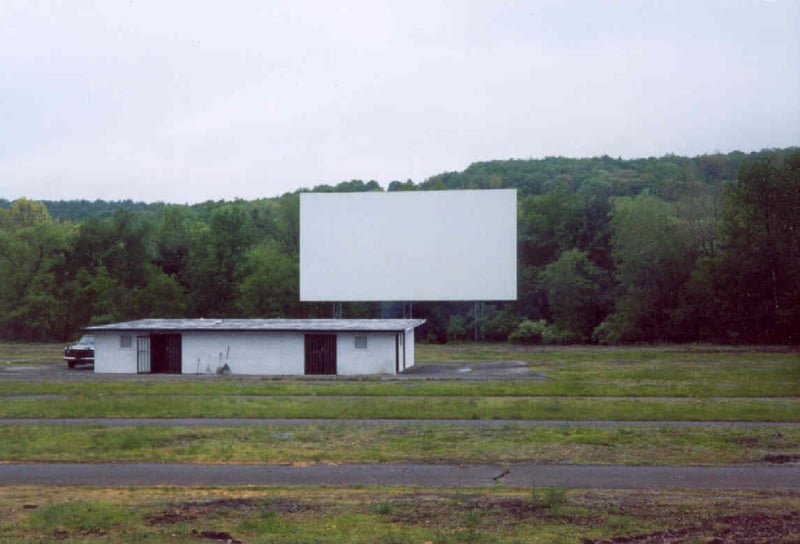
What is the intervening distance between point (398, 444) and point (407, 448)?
563 mm

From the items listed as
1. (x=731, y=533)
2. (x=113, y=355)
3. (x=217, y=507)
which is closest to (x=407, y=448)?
(x=217, y=507)

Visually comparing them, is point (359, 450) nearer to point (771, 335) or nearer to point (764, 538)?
point (764, 538)

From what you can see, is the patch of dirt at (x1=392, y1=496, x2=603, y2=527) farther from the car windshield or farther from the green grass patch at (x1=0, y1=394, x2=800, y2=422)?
the car windshield

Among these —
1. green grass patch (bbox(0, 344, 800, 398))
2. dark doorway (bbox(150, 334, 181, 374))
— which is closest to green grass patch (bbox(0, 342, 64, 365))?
dark doorway (bbox(150, 334, 181, 374))

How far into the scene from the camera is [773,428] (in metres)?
21.0

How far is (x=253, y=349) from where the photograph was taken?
40.7 m

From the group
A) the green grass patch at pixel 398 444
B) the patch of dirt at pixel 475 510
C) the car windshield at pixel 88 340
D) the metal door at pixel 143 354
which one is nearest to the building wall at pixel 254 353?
the metal door at pixel 143 354

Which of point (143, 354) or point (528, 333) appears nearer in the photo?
point (143, 354)

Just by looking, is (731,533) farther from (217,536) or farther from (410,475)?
(217,536)

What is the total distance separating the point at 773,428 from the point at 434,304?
46.6 metres

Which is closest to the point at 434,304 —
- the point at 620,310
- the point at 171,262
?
the point at 620,310

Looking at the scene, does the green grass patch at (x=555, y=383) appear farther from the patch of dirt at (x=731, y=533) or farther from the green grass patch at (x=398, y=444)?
the patch of dirt at (x=731, y=533)

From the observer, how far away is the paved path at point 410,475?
14398 mm

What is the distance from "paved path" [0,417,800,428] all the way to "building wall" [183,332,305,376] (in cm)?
1721
